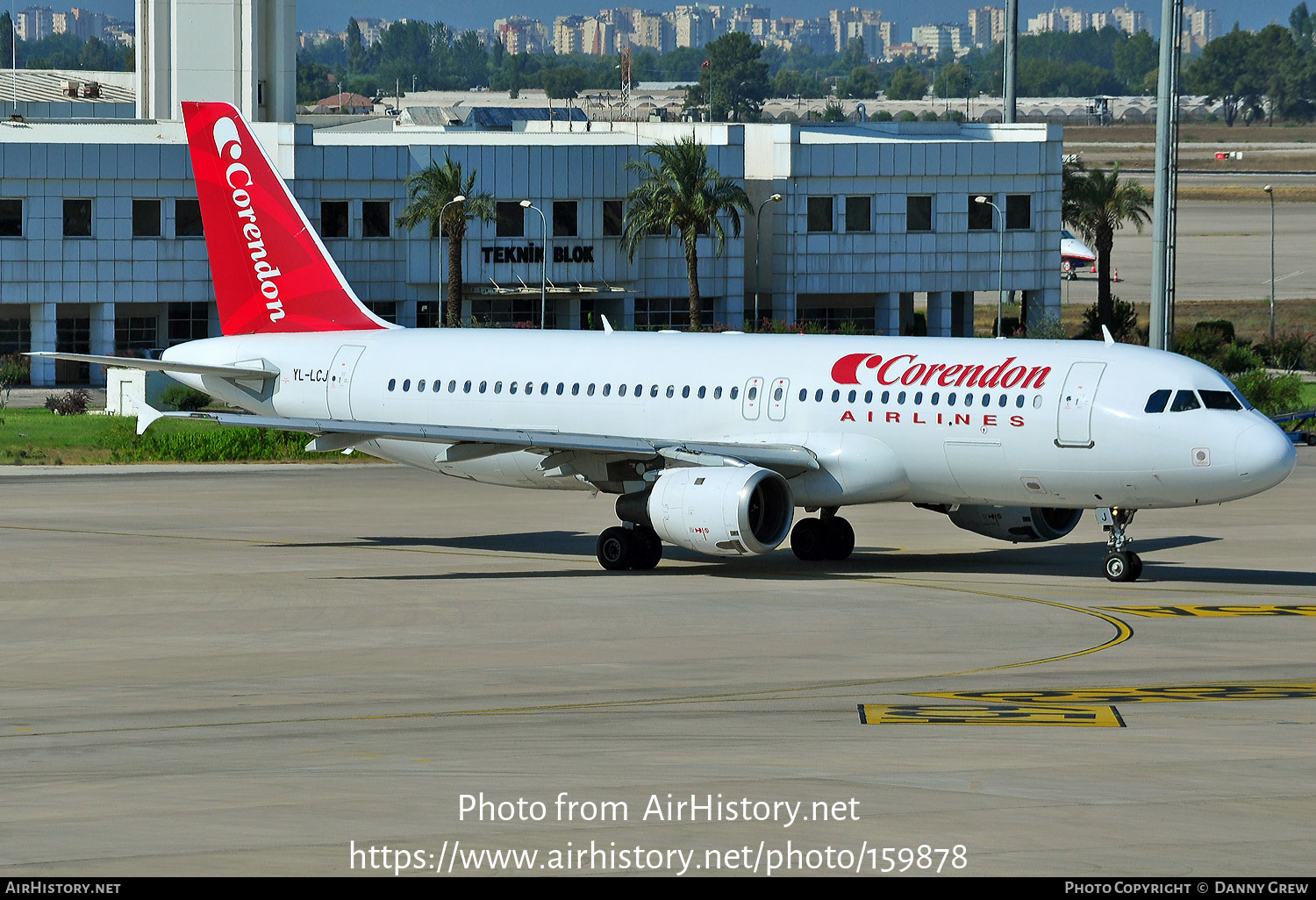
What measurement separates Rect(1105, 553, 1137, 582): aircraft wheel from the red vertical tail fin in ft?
61.0

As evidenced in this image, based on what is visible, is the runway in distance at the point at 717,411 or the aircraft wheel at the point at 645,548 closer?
the runway in distance at the point at 717,411

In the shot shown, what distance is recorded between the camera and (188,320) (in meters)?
104

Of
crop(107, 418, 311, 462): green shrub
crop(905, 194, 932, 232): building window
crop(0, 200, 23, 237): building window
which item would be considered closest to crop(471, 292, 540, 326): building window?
crop(905, 194, 932, 232): building window

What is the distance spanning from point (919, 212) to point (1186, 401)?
7683 cm

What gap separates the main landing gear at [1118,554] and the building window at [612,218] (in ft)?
233

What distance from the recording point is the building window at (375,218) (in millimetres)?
100812

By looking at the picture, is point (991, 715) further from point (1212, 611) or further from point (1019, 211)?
point (1019, 211)

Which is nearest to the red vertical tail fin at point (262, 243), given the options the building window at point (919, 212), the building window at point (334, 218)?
the building window at point (334, 218)

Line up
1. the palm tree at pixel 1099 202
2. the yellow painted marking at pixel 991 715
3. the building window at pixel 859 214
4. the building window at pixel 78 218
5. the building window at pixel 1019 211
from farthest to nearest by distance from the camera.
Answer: the palm tree at pixel 1099 202, the building window at pixel 1019 211, the building window at pixel 859 214, the building window at pixel 78 218, the yellow painted marking at pixel 991 715

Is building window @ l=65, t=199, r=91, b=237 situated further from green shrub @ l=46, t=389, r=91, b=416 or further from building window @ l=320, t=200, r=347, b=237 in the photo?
green shrub @ l=46, t=389, r=91, b=416

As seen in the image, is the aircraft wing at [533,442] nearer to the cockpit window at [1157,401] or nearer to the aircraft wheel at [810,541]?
the aircraft wheel at [810,541]

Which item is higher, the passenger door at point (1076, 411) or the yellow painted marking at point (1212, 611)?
the passenger door at point (1076, 411)
